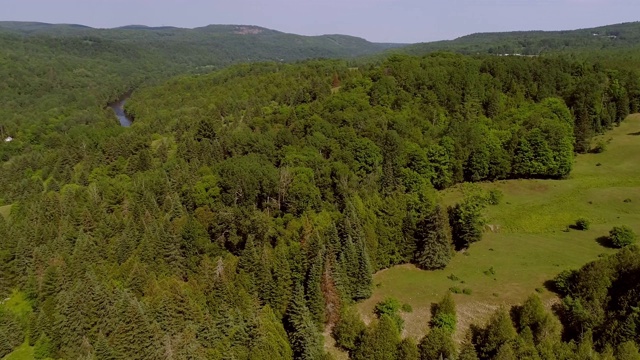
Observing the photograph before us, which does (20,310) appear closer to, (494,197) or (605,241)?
(494,197)

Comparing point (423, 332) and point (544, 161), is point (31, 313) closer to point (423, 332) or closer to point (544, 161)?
point (423, 332)

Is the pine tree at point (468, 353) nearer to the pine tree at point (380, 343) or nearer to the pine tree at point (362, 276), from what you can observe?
the pine tree at point (380, 343)

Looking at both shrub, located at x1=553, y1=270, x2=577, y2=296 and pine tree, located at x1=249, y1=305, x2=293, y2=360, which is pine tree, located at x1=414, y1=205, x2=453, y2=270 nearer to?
shrub, located at x1=553, y1=270, x2=577, y2=296

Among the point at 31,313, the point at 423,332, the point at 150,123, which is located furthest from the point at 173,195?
the point at 150,123

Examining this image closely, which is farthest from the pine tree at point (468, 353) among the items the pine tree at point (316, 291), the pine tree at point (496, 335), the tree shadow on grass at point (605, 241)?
the tree shadow on grass at point (605, 241)

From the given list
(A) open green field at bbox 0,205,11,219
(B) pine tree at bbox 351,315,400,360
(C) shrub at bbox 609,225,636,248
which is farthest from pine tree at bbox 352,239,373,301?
(A) open green field at bbox 0,205,11,219

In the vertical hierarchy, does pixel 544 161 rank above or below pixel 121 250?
above

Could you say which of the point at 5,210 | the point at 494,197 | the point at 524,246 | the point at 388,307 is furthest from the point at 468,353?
the point at 5,210

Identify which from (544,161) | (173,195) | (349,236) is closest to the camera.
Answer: (349,236)
